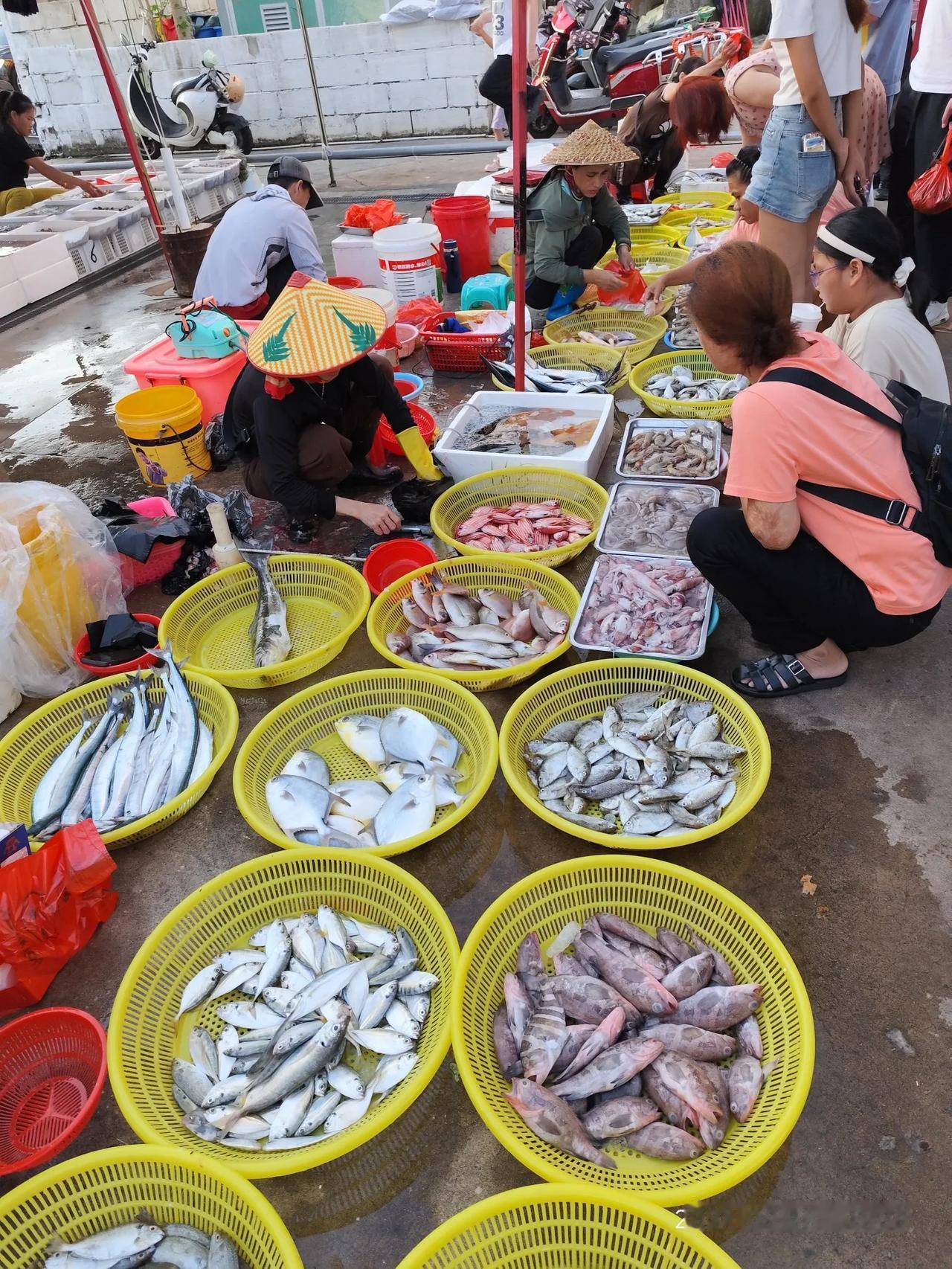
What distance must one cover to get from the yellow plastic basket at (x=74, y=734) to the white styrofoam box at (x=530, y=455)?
1.93m

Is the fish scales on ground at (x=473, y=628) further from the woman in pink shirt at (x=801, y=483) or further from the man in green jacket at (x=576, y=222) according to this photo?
the man in green jacket at (x=576, y=222)

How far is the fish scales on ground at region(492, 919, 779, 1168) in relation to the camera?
6.08 feet

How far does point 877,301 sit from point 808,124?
1.85 meters

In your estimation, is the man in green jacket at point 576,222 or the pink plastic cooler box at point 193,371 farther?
the man in green jacket at point 576,222

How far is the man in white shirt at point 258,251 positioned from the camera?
544cm

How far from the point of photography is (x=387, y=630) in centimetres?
346

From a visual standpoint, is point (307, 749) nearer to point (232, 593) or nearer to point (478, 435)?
point (232, 593)

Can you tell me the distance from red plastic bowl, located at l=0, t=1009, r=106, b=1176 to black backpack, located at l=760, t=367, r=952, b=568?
2.78 m

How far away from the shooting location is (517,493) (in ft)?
14.1

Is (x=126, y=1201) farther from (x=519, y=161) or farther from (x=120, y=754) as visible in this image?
(x=519, y=161)

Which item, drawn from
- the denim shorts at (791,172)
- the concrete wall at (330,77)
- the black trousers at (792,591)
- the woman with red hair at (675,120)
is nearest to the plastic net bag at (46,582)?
the black trousers at (792,591)

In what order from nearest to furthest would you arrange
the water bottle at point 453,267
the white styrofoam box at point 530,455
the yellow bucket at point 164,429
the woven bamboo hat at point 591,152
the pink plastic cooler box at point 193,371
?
the white styrofoam box at point 530,455
the yellow bucket at point 164,429
the pink plastic cooler box at point 193,371
the woven bamboo hat at point 591,152
the water bottle at point 453,267

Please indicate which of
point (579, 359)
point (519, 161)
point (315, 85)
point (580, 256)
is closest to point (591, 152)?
point (580, 256)

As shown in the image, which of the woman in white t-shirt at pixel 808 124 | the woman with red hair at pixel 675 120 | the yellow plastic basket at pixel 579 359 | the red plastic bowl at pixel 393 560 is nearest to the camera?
the red plastic bowl at pixel 393 560
